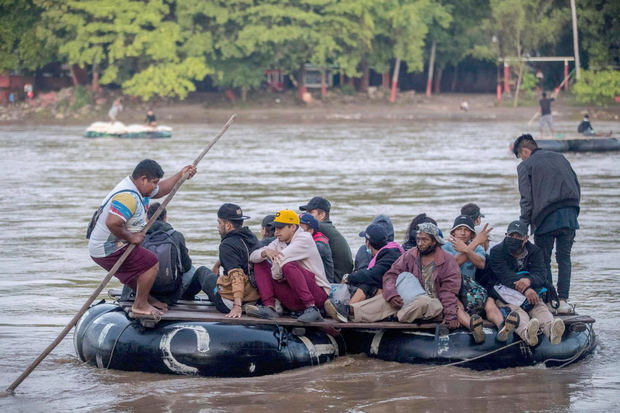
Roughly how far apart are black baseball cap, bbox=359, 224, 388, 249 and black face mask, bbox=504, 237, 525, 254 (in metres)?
Result: 1.04

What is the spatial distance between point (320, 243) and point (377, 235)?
595mm

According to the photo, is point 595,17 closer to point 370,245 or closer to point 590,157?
point 590,157

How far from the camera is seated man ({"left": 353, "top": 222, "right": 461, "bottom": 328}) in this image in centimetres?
888

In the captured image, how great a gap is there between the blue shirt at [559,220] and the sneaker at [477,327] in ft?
6.09

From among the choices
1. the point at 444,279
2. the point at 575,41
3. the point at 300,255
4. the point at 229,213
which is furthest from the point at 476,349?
the point at 575,41

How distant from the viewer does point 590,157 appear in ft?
101

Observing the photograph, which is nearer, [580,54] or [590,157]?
[590,157]

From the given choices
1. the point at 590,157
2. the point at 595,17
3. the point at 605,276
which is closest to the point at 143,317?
the point at 605,276

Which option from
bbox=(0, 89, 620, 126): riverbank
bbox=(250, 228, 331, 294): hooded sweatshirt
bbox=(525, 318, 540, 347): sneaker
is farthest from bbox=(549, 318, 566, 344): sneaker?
bbox=(0, 89, 620, 126): riverbank

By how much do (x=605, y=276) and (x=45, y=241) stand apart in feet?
26.8

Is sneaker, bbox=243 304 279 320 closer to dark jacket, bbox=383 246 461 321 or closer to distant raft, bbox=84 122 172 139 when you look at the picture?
dark jacket, bbox=383 246 461 321

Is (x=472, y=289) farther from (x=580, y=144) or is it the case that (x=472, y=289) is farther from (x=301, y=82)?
(x=301, y=82)

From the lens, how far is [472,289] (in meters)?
9.18

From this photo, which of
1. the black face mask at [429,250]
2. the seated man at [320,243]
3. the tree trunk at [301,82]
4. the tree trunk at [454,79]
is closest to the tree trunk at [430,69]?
the tree trunk at [454,79]
